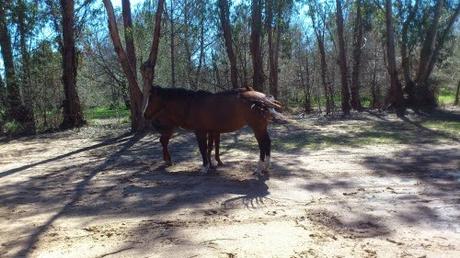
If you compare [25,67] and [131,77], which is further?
[25,67]

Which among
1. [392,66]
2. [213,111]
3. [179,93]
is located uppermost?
[392,66]

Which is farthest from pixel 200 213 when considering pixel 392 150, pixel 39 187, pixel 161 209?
pixel 392 150

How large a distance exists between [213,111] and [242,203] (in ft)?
8.20

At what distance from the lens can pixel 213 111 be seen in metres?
8.38

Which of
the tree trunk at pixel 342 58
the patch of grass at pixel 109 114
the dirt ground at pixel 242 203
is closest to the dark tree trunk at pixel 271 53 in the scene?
the tree trunk at pixel 342 58

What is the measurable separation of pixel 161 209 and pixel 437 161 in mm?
5348

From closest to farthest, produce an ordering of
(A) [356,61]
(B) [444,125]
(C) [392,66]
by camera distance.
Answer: (B) [444,125]
(C) [392,66]
(A) [356,61]

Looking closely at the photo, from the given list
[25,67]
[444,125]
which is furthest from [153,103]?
[25,67]

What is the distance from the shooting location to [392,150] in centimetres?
1026

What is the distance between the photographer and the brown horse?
26.1 ft

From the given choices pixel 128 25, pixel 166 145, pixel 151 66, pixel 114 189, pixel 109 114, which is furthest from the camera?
pixel 109 114

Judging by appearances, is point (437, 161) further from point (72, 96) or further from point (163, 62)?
point (163, 62)

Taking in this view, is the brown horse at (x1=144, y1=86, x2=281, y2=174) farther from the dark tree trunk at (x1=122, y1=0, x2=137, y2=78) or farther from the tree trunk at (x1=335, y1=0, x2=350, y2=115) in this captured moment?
the tree trunk at (x1=335, y1=0, x2=350, y2=115)

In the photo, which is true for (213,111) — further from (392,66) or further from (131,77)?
(392,66)
